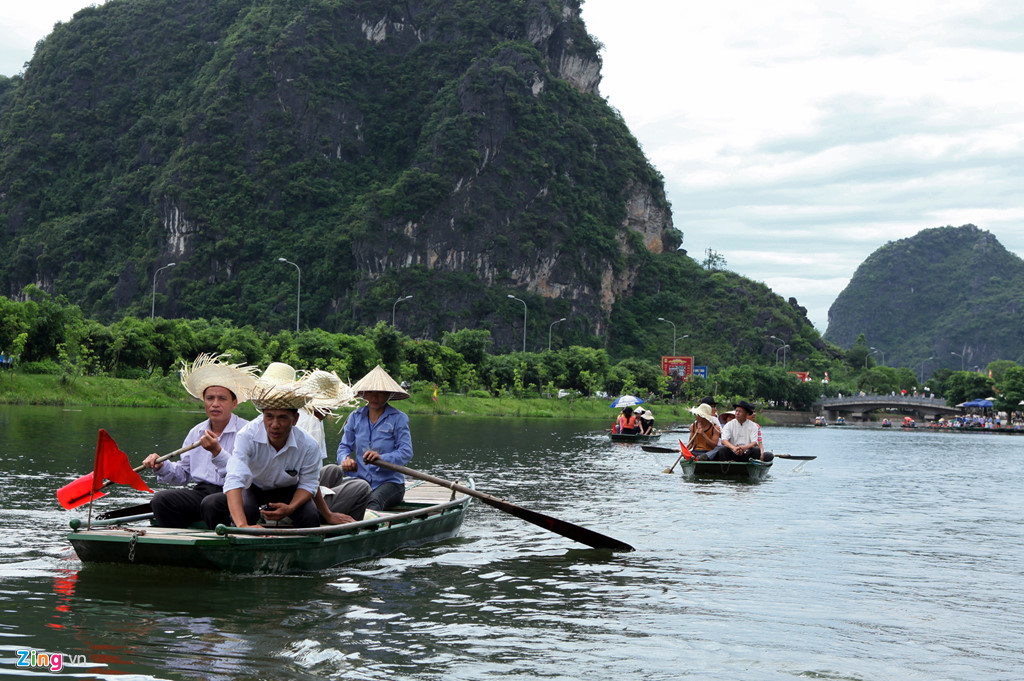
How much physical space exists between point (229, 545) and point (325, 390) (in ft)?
6.65

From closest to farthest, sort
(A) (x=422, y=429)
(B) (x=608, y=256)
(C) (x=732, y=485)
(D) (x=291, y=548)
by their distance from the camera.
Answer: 1. (D) (x=291, y=548)
2. (C) (x=732, y=485)
3. (A) (x=422, y=429)
4. (B) (x=608, y=256)

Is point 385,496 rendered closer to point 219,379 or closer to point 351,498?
point 351,498

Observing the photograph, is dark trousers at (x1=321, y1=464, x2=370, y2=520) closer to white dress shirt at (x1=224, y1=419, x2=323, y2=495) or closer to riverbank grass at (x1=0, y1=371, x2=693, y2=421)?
white dress shirt at (x1=224, y1=419, x2=323, y2=495)

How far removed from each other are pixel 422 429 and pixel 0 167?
382ft

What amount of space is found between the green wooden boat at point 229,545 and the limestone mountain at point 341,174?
104 metres

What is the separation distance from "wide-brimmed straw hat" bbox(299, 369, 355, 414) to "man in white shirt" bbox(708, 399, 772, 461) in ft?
34.7

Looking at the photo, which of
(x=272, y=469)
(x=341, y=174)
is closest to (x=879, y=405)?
(x=341, y=174)

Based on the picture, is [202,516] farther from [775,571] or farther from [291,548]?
[775,571]

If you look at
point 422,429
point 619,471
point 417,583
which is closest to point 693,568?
point 417,583

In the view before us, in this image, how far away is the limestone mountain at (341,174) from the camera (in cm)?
12125

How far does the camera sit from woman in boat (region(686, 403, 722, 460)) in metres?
21.1

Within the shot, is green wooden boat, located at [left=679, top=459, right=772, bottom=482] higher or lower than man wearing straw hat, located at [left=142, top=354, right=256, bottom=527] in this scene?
lower

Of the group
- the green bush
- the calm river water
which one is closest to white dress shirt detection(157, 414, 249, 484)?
the calm river water

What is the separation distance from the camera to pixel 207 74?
136 meters
